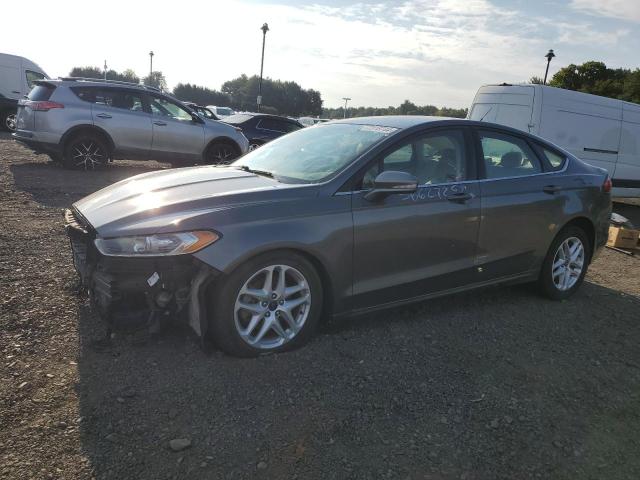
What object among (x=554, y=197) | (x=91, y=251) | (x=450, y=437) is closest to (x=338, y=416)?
(x=450, y=437)

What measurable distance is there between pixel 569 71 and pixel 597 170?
38.5 m

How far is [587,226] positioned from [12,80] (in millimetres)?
18228

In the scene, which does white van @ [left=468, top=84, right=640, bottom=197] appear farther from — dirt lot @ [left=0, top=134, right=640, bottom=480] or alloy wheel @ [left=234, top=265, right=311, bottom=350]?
alloy wheel @ [left=234, top=265, right=311, bottom=350]

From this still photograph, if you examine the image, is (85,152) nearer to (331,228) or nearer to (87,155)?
(87,155)

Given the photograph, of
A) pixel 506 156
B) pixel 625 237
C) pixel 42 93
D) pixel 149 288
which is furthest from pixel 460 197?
pixel 42 93

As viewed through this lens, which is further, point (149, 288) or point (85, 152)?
point (85, 152)

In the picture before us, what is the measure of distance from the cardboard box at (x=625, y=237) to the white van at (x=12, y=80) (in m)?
17.1

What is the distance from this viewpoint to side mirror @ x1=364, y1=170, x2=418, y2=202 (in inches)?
140

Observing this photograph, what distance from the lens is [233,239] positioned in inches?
125

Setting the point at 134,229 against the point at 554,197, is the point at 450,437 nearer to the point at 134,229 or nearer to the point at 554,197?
the point at 134,229

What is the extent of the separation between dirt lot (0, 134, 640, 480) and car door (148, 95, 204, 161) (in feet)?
21.9

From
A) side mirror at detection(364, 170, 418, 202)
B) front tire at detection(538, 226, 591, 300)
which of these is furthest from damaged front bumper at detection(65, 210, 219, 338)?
front tire at detection(538, 226, 591, 300)

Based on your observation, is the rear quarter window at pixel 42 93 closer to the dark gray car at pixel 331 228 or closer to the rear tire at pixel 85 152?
the rear tire at pixel 85 152

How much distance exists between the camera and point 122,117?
33.5ft
